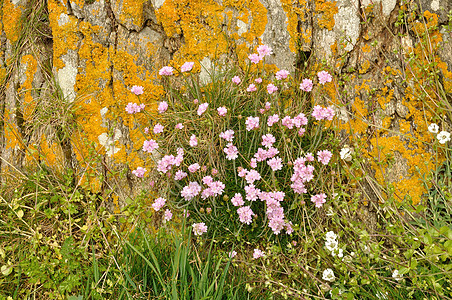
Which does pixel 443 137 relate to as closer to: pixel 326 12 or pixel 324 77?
pixel 324 77

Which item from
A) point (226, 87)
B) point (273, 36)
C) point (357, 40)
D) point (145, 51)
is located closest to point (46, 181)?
point (145, 51)

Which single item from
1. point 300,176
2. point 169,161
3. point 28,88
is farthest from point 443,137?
point 28,88

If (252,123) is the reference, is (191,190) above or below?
below

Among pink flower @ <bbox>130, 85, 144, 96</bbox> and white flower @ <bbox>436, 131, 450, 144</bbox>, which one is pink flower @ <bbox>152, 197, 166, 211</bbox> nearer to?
pink flower @ <bbox>130, 85, 144, 96</bbox>

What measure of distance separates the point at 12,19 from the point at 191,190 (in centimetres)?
257

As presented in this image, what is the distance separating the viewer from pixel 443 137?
2.37m

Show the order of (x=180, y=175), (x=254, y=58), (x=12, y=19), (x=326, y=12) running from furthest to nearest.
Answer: (x=12, y=19) → (x=326, y=12) → (x=254, y=58) → (x=180, y=175)

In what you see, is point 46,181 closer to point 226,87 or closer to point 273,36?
point 226,87

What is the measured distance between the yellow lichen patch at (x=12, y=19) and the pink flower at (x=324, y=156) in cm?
306

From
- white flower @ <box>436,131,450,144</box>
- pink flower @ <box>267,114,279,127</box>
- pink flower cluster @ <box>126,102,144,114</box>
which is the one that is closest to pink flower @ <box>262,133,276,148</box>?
pink flower @ <box>267,114,279,127</box>

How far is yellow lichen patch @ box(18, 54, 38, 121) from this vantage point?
311cm

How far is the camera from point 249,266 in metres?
2.41

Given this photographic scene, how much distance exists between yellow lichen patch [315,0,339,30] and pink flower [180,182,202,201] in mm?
1666

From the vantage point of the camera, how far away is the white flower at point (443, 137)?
92.7 inches
